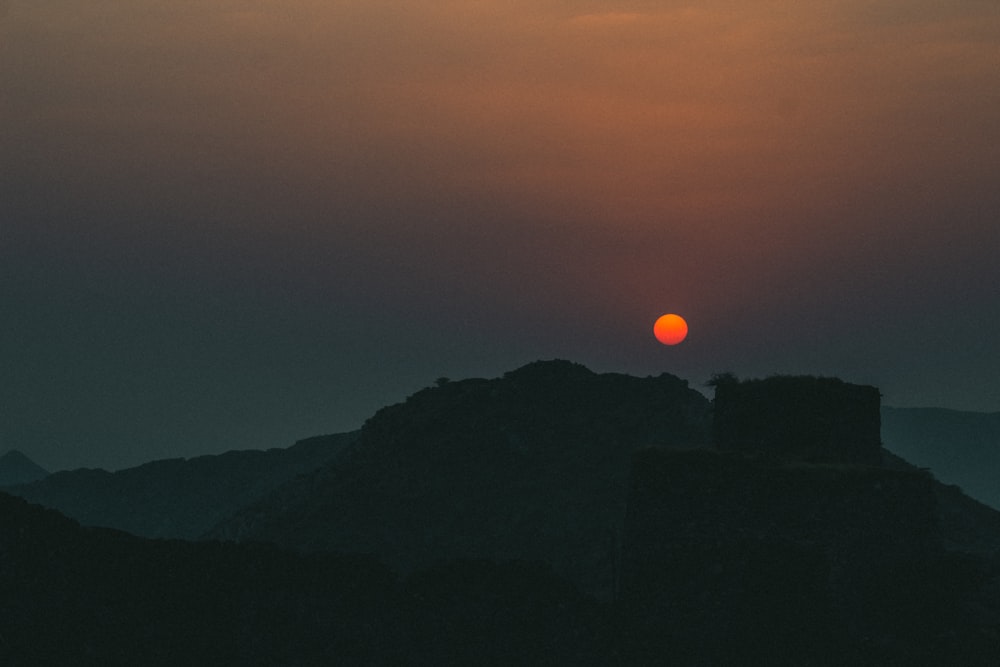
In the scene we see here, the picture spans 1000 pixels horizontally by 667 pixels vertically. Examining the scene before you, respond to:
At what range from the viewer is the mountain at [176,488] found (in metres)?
87.1

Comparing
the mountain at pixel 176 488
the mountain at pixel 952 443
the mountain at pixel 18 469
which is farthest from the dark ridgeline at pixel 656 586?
the mountain at pixel 952 443

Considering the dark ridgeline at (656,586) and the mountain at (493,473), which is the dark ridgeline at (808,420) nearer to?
the dark ridgeline at (656,586)

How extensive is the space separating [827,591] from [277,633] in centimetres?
1245

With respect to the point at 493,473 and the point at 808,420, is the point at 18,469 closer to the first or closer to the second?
the point at 493,473

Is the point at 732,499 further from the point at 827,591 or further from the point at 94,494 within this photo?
the point at 94,494

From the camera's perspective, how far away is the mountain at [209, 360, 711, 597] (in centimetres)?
6134

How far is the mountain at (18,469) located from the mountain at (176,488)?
1519 inches

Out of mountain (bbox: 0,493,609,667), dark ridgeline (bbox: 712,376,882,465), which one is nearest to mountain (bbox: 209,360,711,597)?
dark ridgeline (bbox: 712,376,882,465)

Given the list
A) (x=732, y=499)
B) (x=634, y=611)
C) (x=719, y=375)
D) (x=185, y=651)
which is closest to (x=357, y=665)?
(x=185, y=651)

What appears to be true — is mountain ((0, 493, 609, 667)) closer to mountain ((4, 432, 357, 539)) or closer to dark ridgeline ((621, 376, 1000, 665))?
dark ridgeline ((621, 376, 1000, 665))

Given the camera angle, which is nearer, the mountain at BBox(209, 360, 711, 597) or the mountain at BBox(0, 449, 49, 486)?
the mountain at BBox(209, 360, 711, 597)

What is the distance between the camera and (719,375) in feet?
128

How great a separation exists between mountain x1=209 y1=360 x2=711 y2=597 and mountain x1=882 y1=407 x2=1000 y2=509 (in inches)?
4038

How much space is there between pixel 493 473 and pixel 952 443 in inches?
4819
